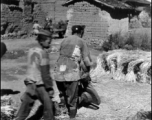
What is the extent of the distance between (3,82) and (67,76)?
419 cm

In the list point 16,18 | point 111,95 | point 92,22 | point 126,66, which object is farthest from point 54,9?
point 111,95

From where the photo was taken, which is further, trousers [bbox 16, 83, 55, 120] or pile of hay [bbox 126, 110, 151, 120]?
pile of hay [bbox 126, 110, 151, 120]

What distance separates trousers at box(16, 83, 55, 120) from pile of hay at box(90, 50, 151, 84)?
457 cm

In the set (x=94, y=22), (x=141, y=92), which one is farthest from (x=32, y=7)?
(x=141, y=92)

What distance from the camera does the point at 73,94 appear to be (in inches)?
195

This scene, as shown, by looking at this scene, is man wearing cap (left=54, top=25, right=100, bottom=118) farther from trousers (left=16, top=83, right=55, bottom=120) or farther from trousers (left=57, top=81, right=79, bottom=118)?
trousers (left=16, top=83, right=55, bottom=120)

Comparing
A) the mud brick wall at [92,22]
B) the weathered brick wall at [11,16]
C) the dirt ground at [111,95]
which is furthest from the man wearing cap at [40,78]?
the weathered brick wall at [11,16]

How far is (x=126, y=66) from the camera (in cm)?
878

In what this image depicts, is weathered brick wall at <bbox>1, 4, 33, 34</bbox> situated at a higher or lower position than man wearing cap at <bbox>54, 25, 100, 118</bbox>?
higher

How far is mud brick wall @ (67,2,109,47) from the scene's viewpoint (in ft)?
54.7

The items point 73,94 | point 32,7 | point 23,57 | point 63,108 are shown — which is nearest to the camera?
point 73,94

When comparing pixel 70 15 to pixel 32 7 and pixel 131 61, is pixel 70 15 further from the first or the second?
pixel 131 61

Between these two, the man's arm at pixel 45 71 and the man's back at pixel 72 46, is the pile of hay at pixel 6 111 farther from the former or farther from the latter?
the man's back at pixel 72 46

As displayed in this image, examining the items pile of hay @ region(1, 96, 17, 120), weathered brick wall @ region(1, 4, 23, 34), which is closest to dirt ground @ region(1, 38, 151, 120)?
pile of hay @ region(1, 96, 17, 120)
